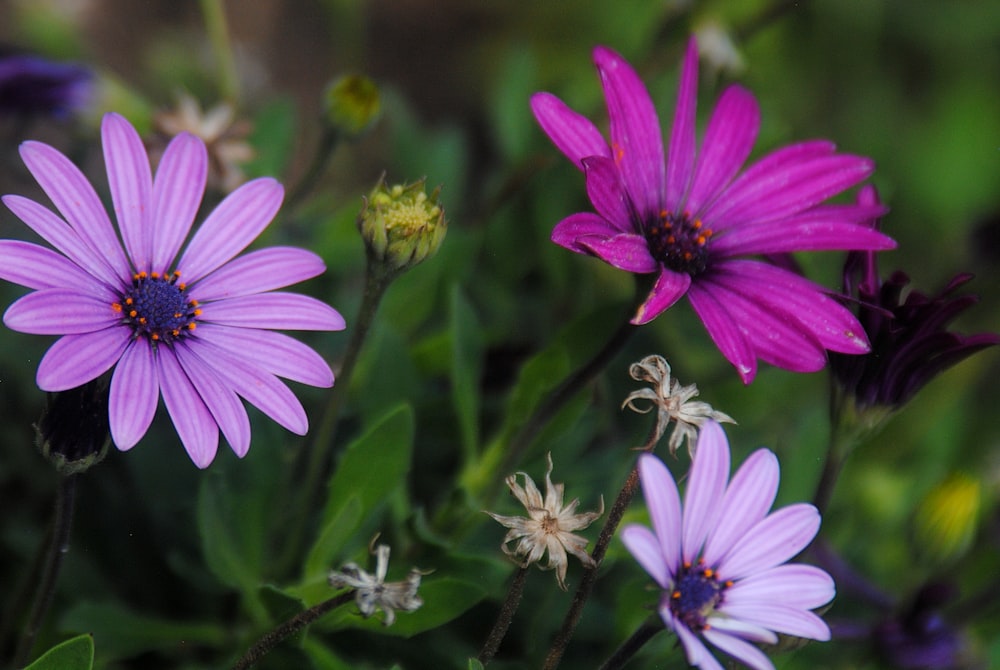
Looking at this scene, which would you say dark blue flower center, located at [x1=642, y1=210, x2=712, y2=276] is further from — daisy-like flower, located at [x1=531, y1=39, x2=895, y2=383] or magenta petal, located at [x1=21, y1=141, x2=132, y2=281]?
magenta petal, located at [x1=21, y1=141, x2=132, y2=281]

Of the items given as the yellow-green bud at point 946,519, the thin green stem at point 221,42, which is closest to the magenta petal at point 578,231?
the yellow-green bud at point 946,519

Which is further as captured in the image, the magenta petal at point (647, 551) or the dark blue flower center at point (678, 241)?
the dark blue flower center at point (678, 241)

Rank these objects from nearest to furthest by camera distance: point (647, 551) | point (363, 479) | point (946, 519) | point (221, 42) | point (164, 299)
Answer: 1. point (647, 551)
2. point (164, 299)
3. point (363, 479)
4. point (946, 519)
5. point (221, 42)

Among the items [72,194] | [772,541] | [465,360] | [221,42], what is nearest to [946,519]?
[772,541]

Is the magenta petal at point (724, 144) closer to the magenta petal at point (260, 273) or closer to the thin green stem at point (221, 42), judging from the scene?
the magenta petal at point (260, 273)

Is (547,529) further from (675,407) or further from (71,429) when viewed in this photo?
(71,429)
